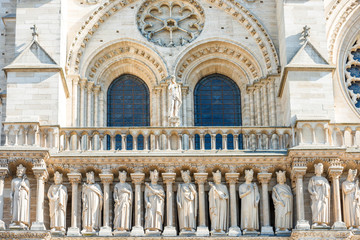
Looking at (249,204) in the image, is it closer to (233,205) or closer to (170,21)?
(233,205)

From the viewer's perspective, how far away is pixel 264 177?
64.9ft

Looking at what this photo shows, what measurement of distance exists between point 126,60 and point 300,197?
5.21 meters

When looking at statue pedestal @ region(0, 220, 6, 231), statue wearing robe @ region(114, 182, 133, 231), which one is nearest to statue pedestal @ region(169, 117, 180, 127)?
statue wearing robe @ region(114, 182, 133, 231)

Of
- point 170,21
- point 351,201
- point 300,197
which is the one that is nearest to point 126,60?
point 170,21

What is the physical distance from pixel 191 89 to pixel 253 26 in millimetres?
1876

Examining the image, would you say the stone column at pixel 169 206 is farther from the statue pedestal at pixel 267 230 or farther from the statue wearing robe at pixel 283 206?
the statue wearing robe at pixel 283 206

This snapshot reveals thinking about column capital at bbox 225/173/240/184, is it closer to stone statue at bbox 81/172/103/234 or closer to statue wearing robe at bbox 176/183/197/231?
statue wearing robe at bbox 176/183/197/231

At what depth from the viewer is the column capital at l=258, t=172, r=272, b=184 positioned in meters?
19.8

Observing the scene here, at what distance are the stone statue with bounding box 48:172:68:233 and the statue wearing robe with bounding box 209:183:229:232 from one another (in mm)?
2737

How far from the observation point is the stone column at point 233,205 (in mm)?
19328

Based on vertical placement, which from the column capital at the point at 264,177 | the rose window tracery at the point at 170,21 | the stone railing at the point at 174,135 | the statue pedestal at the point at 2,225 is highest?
the rose window tracery at the point at 170,21

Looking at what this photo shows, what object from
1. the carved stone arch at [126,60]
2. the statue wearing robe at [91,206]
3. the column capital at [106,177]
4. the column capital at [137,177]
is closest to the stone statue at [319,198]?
the column capital at [137,177]

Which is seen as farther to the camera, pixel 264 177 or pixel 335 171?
pixel 264 177

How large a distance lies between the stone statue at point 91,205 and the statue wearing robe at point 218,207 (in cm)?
208
